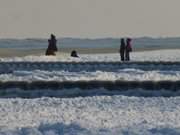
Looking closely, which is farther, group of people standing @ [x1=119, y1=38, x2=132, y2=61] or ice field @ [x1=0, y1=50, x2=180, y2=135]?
group of people standing @ [x1=119, y1=38, x2=132, y2=61]

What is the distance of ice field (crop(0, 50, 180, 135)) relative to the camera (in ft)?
37.7

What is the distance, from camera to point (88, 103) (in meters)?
15.8

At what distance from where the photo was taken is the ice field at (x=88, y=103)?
11.5 meters

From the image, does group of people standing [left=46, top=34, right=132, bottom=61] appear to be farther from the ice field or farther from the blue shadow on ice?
the blue shadow on ice

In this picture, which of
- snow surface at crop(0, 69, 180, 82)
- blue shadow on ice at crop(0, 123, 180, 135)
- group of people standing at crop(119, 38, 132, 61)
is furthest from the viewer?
group of people standing at crop(119, 38, 132, 61)

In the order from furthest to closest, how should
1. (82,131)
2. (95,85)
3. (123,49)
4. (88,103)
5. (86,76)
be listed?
(123,49)
(86,76)
(95,85)
(88,103)
(82,131)

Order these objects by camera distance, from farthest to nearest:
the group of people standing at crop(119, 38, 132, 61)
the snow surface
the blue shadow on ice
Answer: the group of people standing at crop(119, 38, 132, 61) → the snow surface → the blue shadow on ice

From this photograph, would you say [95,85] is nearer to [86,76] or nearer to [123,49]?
[86,76]

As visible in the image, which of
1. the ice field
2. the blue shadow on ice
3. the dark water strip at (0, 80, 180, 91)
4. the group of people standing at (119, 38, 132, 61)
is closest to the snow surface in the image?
the ice field

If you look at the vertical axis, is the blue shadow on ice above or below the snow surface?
below

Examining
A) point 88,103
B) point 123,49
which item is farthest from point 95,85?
point 123,49

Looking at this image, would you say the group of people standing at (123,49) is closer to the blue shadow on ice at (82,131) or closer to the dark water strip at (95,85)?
the dark water strip at (95,85)

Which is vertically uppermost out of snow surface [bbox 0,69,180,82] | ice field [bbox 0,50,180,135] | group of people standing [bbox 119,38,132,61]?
group of people standing [bbox 119,38,132,61]

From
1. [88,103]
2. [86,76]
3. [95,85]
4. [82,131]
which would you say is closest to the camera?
[82,131]
